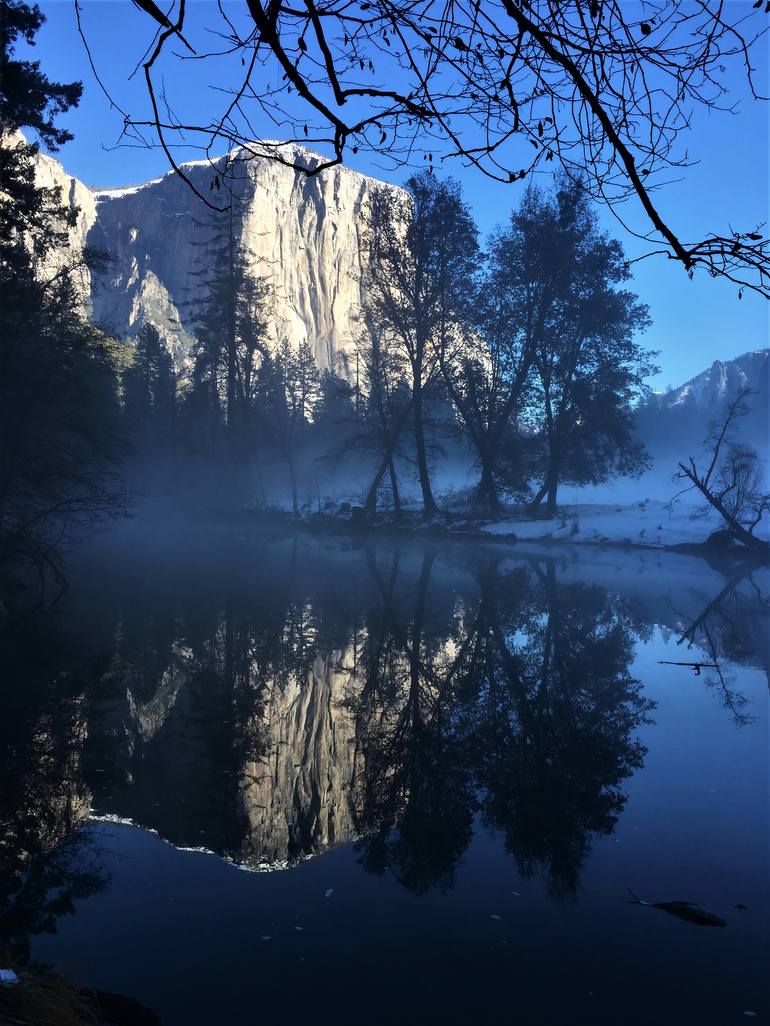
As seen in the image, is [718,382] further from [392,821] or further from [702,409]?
[392,821]

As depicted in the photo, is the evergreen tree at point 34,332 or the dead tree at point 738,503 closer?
the evergreen tree at point 34,332

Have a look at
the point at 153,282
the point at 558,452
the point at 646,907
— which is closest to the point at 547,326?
the point at 558,452

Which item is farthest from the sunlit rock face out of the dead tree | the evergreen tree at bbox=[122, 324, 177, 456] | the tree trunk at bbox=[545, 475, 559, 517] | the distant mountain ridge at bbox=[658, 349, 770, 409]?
the dead tree

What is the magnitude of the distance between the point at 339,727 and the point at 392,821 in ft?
5.75

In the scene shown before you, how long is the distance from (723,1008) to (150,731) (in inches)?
189

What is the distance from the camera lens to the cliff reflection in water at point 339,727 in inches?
176

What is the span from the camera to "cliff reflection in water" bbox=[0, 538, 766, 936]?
4.47 meters

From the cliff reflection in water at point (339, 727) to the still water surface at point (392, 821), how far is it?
31mm

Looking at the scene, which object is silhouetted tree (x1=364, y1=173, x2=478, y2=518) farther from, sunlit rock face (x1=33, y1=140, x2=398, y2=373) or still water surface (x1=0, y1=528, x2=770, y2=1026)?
sunlit rock face (x1=33, y1=140, x2=398, y2=373)

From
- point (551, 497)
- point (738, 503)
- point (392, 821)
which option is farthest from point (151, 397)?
point (392, 821)

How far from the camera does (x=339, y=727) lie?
247 inches

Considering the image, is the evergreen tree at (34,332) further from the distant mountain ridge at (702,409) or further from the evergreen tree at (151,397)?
the distant mountain ridge at (702,409)

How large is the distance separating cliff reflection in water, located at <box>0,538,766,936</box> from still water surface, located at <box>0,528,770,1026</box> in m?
0.03

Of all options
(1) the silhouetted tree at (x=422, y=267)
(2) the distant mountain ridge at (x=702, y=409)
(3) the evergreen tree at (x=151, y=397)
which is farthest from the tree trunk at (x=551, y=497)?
(3) the evergreen tree at (x=151, y=397)
